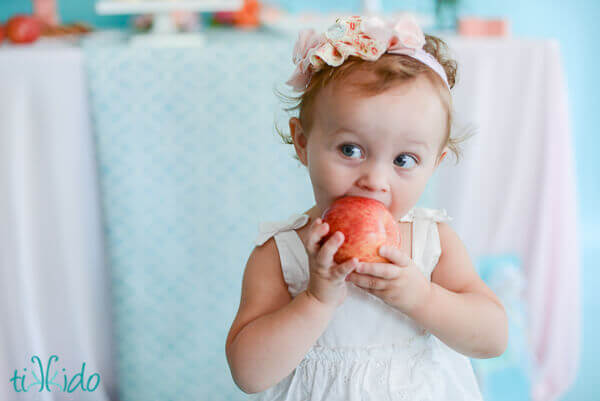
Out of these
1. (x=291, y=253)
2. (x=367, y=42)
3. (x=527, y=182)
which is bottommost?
(x=527, y=182)

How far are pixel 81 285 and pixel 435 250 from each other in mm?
698

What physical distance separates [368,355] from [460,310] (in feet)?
0.36

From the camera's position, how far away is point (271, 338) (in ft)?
1.75

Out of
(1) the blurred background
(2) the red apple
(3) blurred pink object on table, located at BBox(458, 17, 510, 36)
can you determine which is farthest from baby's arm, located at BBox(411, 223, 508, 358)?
(2) the red apple

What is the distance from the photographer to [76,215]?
1.03 meters

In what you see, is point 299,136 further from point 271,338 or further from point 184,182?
point 184,182

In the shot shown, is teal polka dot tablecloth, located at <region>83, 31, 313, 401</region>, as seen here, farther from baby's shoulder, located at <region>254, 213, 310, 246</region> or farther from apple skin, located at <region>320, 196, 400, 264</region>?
apple skin, located at <region>320, 196, 400, 264</region>

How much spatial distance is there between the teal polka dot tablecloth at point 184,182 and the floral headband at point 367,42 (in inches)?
17.4

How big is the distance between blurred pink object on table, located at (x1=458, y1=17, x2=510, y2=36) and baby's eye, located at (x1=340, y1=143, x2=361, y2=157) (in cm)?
86

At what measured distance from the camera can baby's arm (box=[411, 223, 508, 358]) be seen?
566 mm

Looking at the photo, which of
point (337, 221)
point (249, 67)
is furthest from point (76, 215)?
point (337, 221)


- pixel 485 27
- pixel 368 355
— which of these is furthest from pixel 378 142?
pixel 485 27

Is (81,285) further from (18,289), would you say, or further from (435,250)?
(435,250)

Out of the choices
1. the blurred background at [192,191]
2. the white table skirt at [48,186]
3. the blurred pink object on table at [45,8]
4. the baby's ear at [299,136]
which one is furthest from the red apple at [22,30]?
the baby's ear at [299,136]
